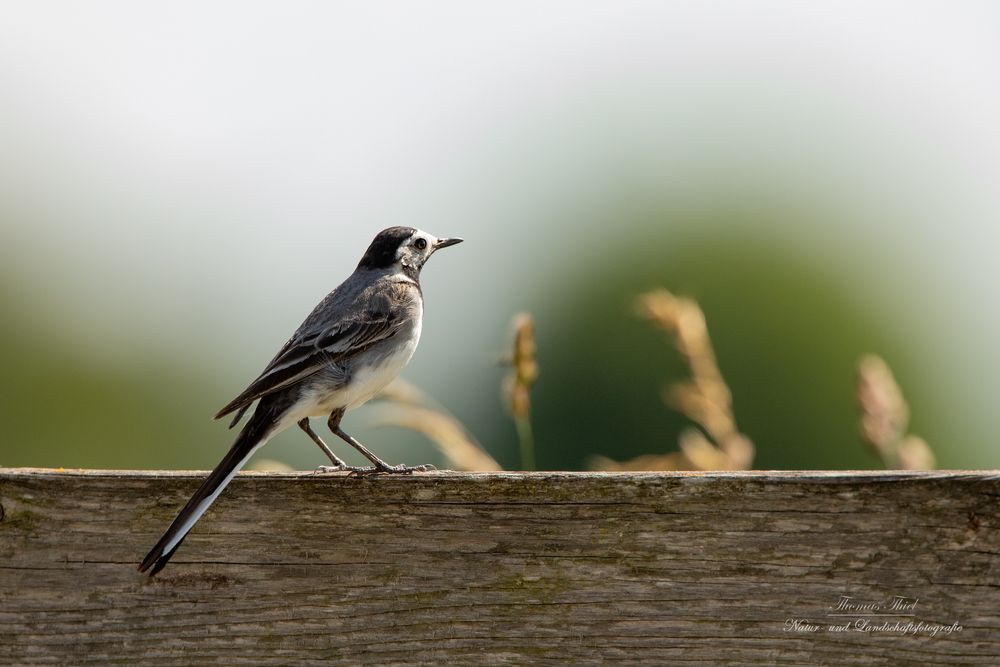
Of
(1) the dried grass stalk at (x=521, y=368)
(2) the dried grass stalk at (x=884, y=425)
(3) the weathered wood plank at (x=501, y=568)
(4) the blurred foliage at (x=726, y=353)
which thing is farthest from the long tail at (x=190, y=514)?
(4) the blurred foliage at (x=726, y=353)

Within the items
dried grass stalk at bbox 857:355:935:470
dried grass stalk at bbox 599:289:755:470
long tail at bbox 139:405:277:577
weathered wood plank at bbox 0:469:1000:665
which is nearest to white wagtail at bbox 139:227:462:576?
long tail at bbox 139:405:277:577

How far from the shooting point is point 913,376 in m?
18.1

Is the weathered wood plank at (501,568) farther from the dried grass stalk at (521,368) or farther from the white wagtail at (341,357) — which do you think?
the dried grass stalk at (521,368)

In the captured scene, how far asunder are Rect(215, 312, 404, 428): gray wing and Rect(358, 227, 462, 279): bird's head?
84cm

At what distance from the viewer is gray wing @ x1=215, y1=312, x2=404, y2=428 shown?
15.2 ft

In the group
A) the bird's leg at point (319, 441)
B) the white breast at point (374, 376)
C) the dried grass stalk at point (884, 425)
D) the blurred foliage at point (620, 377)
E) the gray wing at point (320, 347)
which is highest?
the dried grass stalk at point (884, 425)

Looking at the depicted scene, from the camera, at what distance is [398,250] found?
620cm

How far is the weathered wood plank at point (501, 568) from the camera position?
2.98m

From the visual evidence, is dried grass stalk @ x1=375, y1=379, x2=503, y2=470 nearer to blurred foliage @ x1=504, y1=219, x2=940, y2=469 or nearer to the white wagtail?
the white wagtail

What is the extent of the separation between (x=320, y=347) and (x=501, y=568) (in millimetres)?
2110

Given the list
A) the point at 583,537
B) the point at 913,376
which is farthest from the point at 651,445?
the point at 583,537

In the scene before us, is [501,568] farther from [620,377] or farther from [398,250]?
[620,377]

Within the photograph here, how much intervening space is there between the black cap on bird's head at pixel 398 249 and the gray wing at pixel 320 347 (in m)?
0.85

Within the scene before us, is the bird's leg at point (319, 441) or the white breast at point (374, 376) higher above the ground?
the white breast at point (374, 376)
